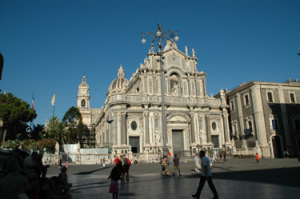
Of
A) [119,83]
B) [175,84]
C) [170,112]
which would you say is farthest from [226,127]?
[119,83]

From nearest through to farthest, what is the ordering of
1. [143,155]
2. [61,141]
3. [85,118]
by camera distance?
[143,155] → [61,141] → [85,118]

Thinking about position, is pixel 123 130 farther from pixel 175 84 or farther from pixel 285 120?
pixel 285 120

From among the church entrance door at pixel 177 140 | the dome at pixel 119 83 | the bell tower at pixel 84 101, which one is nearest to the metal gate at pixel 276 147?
the church entrance door at pixel 177 140

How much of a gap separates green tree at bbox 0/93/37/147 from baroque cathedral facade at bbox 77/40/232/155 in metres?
15.8

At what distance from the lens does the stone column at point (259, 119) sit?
37438 mm

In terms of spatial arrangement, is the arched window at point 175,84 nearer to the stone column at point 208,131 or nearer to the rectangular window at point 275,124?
the stone column at point 208,131

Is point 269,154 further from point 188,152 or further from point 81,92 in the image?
point 81,92

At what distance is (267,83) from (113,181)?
37.4 m

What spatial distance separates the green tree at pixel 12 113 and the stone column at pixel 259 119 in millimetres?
38950

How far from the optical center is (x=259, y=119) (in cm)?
3809

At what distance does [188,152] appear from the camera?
126 ft

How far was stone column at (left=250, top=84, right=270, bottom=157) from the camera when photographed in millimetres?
37438

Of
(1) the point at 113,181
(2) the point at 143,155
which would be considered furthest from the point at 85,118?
(1) the point at 113,181

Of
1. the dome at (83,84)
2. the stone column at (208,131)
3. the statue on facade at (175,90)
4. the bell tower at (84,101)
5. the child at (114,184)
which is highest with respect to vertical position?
the dome at (83,84)
